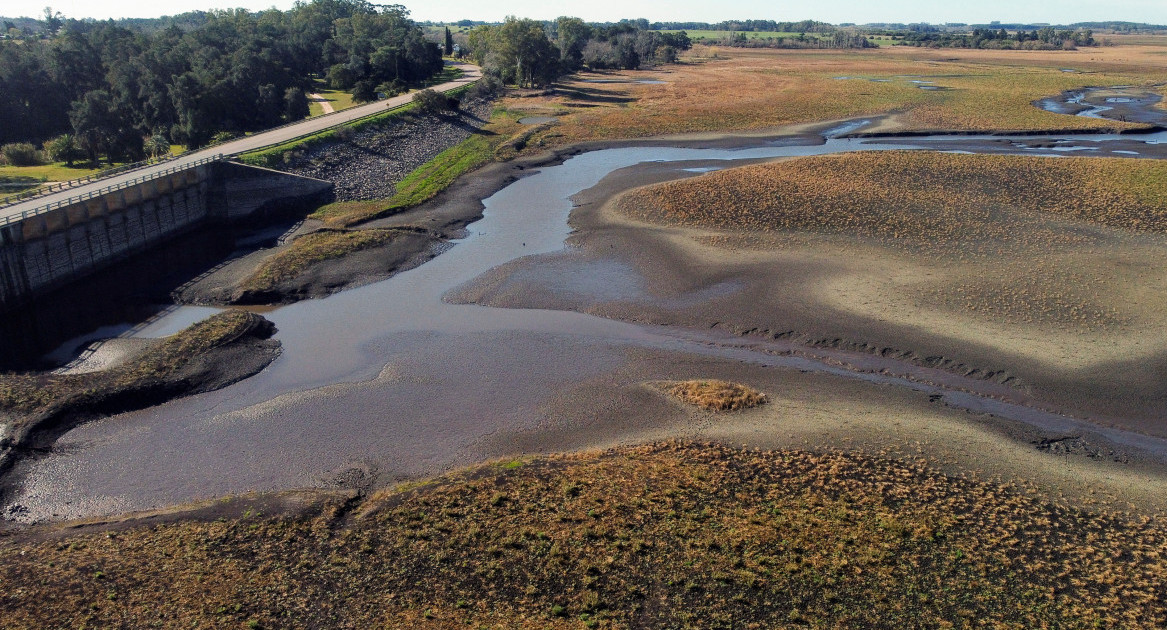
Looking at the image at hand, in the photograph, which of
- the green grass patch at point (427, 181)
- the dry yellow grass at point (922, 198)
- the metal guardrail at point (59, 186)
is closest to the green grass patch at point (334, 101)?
the green grass patch at point (427, 181)

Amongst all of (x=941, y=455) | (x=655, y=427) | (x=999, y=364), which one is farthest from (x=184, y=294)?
(x=999, y=364)

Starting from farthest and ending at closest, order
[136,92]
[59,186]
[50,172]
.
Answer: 1. [136,92]
2. [50,172]
3. [59,186]

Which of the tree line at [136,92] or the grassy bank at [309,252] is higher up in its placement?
the tree line at [136,92]

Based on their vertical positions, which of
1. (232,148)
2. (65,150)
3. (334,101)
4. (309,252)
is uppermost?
(334,101)

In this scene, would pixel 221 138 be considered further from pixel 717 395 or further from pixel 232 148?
pixel 717 395

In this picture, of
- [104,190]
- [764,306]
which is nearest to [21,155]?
[104,190]

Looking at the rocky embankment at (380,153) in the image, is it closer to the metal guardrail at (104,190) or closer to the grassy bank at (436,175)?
the grassy bank at (436,175)

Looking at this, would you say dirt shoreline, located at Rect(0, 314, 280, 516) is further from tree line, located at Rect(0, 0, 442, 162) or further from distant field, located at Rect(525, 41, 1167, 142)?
distant field, located at Rect(525, 41, 1167, 142)
